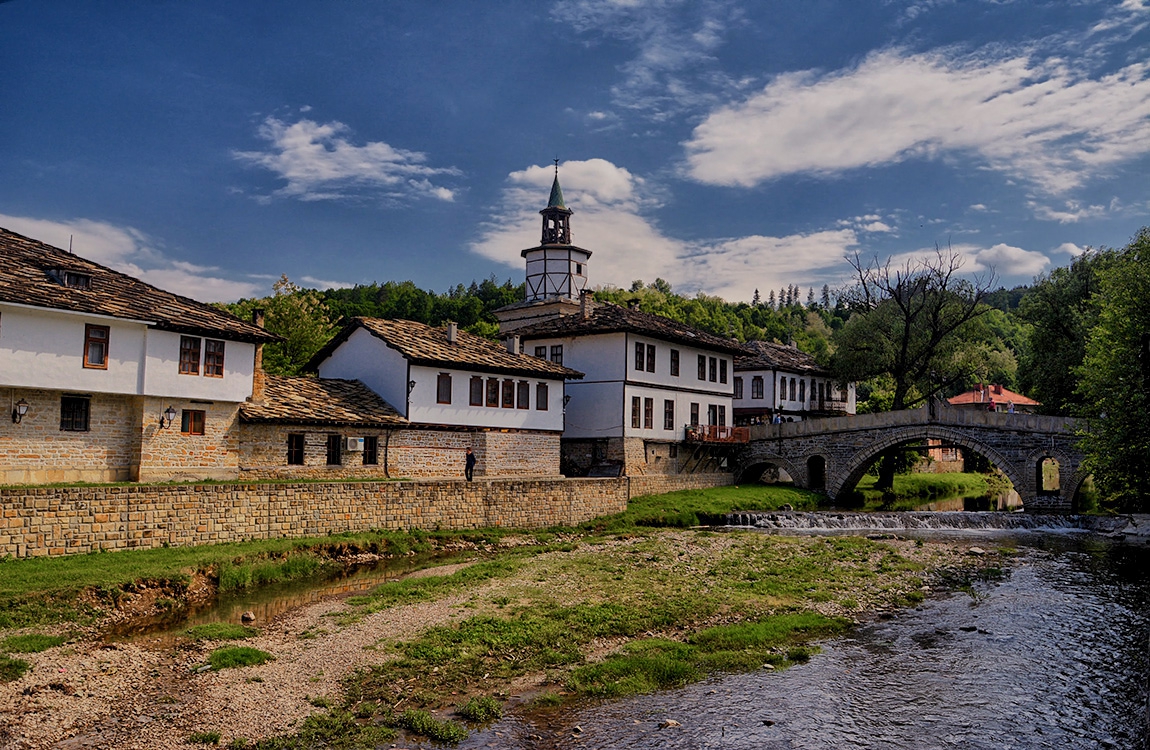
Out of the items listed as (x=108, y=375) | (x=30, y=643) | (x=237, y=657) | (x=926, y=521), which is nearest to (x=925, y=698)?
(x=237, y=657)

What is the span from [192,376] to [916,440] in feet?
110

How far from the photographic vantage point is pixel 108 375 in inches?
888

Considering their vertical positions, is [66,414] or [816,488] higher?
[66,414]

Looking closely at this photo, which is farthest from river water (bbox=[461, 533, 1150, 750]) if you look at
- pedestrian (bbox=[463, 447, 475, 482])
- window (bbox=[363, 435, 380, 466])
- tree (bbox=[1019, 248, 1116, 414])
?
tree (bbox=[1019, 248, 1116, 414])

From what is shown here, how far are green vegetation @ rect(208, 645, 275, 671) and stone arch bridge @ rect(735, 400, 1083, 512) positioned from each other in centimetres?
3158

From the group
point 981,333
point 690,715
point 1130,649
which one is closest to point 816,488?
point 981,333

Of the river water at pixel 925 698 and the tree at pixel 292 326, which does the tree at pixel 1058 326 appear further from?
the tree at pixel 292 326

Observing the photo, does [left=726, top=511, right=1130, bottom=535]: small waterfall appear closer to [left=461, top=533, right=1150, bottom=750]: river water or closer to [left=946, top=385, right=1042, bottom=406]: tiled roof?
[left=461, top=533, right=1150, bottom=750]: river water

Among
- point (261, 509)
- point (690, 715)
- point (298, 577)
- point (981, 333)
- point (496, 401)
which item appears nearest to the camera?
point (690, 715)

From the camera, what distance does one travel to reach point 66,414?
875 inches

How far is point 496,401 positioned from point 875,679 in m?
21.9

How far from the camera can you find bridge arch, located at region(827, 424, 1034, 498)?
1446 inches

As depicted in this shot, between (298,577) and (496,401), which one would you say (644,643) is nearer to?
(298,577)

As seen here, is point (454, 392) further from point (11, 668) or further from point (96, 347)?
→ point (11, 668)
